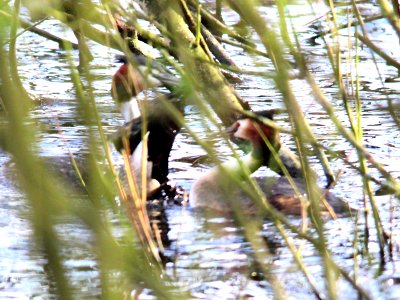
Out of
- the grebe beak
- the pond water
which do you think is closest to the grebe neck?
the pond water

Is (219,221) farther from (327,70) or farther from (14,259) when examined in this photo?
(327,70)

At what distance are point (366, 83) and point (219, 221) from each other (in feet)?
14.6

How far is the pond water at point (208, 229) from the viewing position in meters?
4.78

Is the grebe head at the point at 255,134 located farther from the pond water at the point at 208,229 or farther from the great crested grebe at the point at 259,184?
the pond water at the point at 208,229

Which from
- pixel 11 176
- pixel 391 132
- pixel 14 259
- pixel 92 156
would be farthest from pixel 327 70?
pixel 92 156

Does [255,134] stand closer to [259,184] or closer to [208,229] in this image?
[259,184]

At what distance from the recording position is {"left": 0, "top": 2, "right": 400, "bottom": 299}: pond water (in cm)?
478

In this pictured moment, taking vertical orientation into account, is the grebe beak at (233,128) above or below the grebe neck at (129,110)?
above

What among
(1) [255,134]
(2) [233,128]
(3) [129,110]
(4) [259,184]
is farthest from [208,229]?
(3) [129,110]

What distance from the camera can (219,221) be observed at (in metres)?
6.02

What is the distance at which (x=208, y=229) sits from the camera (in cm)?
614

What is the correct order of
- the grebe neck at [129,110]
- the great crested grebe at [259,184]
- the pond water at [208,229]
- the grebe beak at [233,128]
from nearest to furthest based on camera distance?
the pond water at [208,229]
the great crested grebe at [259,184]
the grebe beak at [233,128]
the grebe neck at [129,110]

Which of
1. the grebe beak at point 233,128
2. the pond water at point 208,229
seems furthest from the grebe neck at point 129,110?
the grebe beak at point 233,128

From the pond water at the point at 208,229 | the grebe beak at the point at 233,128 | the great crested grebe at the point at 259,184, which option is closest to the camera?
the pond water at the point at 208,229
